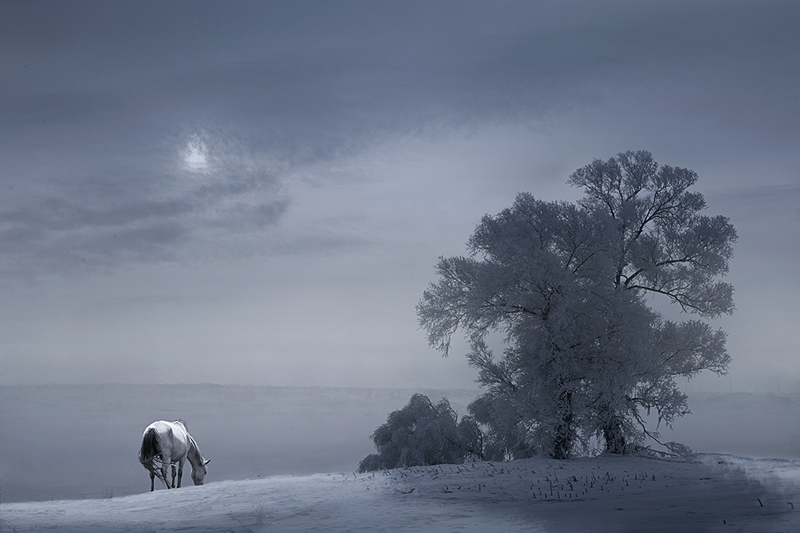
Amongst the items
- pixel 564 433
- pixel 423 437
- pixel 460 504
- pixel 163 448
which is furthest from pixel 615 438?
pixel 163 448

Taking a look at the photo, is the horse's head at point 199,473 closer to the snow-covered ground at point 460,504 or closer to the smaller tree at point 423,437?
the smaller tree at point 423,437

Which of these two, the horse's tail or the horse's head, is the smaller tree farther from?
the horse's tail

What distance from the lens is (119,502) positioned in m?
16.5

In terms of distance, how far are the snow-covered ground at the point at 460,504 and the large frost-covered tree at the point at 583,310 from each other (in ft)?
16.4

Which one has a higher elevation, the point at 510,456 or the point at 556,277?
the point at 556,277

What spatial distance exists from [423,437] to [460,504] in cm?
1701

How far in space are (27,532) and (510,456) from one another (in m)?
22.5

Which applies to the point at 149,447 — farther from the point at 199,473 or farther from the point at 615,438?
the point at 615,438

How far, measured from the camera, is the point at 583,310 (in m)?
25.2

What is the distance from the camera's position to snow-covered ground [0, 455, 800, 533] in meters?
11.0

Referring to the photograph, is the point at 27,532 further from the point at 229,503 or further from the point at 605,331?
the point at 605,331

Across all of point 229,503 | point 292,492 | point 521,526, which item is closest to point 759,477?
point 521,526

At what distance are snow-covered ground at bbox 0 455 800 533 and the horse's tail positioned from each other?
7086 millimetres

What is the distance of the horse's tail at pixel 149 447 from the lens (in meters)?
25.4
